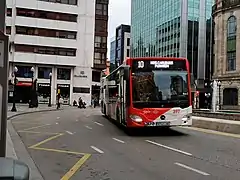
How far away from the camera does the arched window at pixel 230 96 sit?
2186 inches

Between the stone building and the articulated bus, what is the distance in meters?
39.5

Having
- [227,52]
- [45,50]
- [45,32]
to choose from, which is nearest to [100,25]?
[45,32]

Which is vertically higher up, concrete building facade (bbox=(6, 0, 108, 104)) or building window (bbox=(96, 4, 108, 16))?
building window (bbox=(96, 4, 108, 16))

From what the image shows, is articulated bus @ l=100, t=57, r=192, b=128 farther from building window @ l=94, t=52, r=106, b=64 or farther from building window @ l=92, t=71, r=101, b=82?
building window @ l=92, t=71, r=101, b=82

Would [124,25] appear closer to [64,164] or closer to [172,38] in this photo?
[172,38]

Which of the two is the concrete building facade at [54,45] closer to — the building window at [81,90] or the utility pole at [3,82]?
the building window at [81,90]

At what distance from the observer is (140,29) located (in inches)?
4136

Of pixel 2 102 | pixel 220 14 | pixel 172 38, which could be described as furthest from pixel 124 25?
pixel 2 102

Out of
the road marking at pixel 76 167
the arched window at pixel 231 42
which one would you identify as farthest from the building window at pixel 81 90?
the road marking at pixel 76 167

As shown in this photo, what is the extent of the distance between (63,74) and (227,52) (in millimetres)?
25932

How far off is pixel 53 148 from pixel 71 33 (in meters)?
56.0

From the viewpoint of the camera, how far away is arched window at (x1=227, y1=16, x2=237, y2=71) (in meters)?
57.7

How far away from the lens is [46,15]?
2628 inches

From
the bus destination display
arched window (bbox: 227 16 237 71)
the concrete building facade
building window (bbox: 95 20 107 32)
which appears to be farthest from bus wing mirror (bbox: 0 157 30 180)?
building window (bbox: 95 20 107 32)
